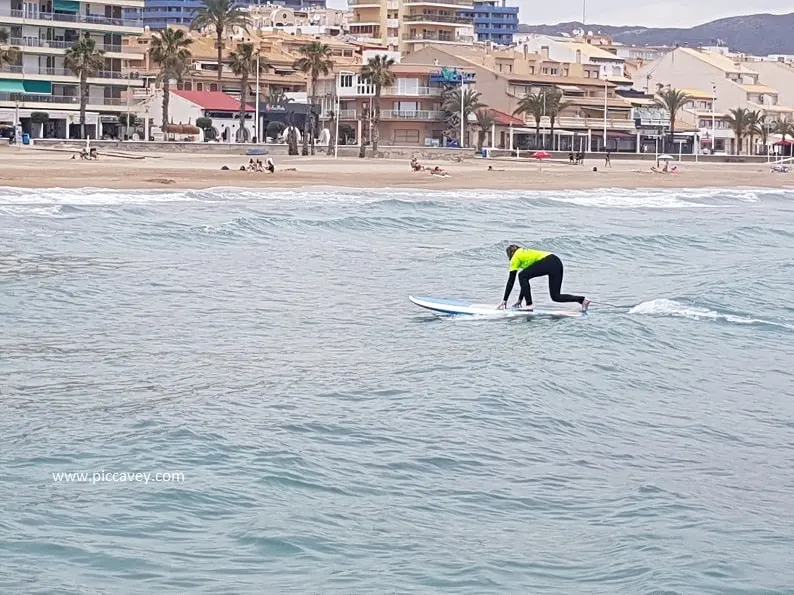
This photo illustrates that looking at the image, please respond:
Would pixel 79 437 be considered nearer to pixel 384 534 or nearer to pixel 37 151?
pixel 384 534

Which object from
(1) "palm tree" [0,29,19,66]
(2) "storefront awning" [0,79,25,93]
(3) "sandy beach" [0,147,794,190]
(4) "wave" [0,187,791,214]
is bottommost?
(4) "wave" [0,187,791,214]

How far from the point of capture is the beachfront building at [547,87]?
9431cm

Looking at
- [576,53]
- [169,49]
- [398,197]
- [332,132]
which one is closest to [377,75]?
[332,132]

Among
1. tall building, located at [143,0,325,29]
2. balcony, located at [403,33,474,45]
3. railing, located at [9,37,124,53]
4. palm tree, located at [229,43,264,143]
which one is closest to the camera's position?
railing, located at [9,37,124,53]

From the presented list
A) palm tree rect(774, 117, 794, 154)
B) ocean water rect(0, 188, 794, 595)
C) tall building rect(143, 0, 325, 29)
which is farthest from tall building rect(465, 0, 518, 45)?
ocean water rect(0, 188, 794, 595)

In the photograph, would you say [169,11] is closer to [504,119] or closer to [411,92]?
[411,92]

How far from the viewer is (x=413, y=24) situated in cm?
12794

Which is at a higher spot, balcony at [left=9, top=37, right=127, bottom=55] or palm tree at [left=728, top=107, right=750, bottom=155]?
balcony at [left=9, top=37, right=127, bottom=55]

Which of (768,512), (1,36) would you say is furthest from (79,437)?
(1,36)

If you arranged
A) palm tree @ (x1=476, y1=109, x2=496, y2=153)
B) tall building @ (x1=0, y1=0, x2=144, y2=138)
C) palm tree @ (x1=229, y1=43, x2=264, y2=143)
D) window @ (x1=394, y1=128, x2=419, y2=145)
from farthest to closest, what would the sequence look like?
window @ (x1=394, y1=128, x2=419, y2=145), palm tree @ (x1=476, y1=109, x2=496, y2=153), palm tree @ (x1=229, y1=43, x2=264, y2=143), tall building @ (x1=0, y1=0, x2=144, y2=138)

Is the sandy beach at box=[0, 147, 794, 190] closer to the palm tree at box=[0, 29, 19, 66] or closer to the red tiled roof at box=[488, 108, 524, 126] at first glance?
the palm tree at box=[0, 29, 19, 66]

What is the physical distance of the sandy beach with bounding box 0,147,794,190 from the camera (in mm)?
45281

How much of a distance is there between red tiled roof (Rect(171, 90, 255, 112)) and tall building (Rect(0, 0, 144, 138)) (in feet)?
13.6

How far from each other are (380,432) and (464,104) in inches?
3022
